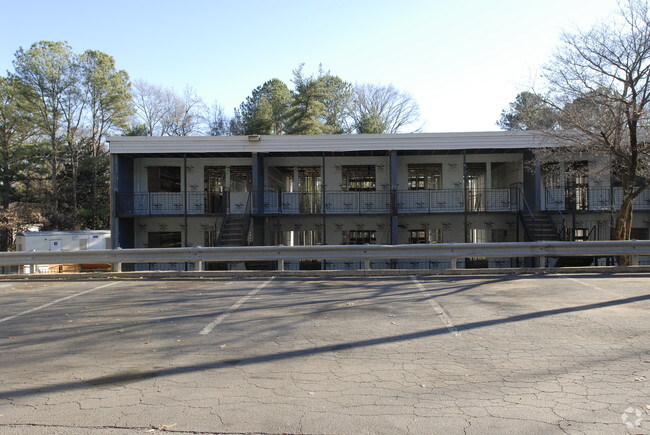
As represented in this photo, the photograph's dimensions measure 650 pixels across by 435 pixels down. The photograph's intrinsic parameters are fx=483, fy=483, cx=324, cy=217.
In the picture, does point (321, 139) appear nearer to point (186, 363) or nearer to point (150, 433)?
point (186, 363)

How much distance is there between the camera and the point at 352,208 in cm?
1945

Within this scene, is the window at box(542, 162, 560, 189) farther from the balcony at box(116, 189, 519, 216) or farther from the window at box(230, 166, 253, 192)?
the window at box(230, 166, 253, 192)

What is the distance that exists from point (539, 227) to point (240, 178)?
484 inches

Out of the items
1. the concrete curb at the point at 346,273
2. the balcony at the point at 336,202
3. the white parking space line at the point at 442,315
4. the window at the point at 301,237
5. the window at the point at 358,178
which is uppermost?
→ the window at the point at 358,178

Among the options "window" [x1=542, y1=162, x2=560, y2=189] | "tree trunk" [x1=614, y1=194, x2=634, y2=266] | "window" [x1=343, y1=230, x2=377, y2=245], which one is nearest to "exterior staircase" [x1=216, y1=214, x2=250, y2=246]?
"window" [x1=343, y1=230, x2=377, y2=245]

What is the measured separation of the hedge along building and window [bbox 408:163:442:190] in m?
0.04

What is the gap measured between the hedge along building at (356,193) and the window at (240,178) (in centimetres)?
9

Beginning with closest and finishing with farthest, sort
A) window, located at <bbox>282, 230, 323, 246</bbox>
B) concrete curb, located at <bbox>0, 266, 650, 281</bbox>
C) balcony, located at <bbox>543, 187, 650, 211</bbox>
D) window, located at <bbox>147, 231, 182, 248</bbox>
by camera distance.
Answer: concrete curb, located at <bbox>0, 266, 650, 281</bbox> → balcony, located at <bbox>543, 187, 650, 211</bbox> → window, located at <bbox>147, 231, 182, 248</bbox> → window, located at <bbox>282, 230, 323, 246</bbox>

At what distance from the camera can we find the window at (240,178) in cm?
2047

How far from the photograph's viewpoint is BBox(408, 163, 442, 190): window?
20586 millimetres

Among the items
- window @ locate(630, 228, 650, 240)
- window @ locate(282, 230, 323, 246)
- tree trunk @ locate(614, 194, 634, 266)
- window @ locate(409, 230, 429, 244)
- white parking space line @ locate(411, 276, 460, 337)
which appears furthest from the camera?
window @ locate(282, 230, 323, 246)

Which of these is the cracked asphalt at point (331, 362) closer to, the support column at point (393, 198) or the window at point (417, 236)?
the support column at point (393, 198)

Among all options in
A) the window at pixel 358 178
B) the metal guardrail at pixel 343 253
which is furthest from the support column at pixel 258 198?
the metal guardrail at pixel 343 253

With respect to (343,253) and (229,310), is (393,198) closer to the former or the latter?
(343,253)
